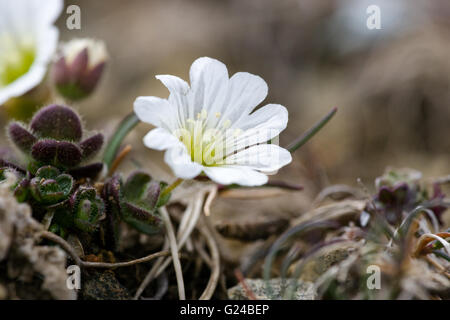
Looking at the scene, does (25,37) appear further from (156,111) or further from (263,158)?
(263,158)

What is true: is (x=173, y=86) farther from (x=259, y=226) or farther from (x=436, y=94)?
(x=436, y=94)

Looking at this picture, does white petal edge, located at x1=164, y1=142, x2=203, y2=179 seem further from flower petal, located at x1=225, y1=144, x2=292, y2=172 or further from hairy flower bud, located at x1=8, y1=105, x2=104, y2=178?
hairy flower bud, located at x1=8, y1=105, x2=104, y2=178

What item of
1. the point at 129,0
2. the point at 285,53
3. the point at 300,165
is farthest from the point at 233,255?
the point at 129,0

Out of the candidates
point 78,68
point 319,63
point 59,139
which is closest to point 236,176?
point 59,139

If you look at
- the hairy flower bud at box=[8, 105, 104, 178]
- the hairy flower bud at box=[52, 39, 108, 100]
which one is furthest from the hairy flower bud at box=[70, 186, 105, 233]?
the hairy flower bud at box=[52, 39, 108, 100]

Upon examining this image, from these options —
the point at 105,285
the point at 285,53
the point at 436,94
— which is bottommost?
the point at 105,285

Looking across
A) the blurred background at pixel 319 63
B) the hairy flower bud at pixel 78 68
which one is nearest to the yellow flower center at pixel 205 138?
the hairy flower bud at pixel 78 68

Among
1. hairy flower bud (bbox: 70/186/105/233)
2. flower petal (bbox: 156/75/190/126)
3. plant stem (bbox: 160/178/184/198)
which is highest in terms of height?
flower petal (bbox: 156/75/190/126)
